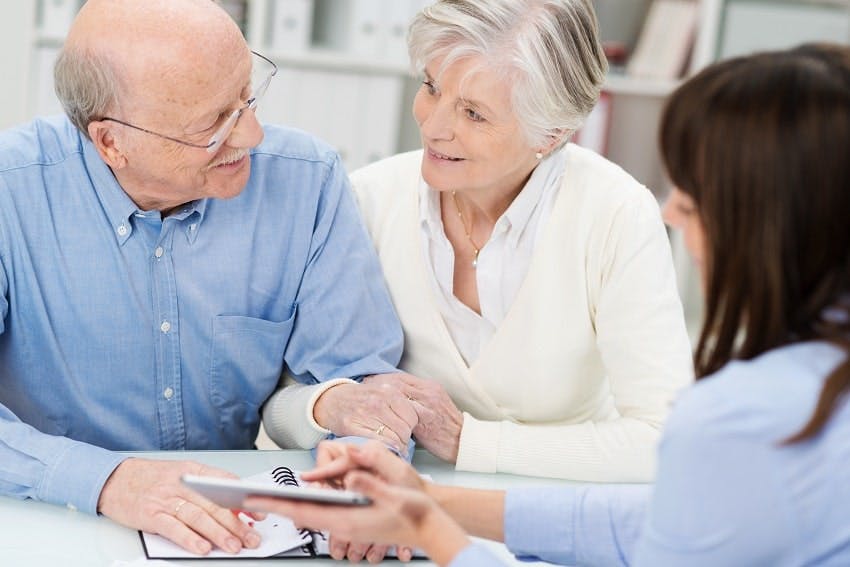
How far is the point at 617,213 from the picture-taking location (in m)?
1.82

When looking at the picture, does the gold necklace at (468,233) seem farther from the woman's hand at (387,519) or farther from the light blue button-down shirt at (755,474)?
the light blue button-down shirt at (755,474)

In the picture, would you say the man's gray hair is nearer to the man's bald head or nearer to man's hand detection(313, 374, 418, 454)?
the man's bald head

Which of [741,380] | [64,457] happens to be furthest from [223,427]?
[741,380]

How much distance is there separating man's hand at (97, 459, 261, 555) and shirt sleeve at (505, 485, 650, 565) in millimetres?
325

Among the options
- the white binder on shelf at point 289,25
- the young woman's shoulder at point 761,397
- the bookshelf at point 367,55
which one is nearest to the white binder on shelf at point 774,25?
the bookshelf at point 367,55

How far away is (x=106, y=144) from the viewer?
5.66ft

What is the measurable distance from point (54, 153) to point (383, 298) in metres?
0.55

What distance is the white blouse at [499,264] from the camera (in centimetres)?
189

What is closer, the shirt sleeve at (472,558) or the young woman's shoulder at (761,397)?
the young woman's shoulder at (761,397)

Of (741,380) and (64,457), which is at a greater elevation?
(741,380)

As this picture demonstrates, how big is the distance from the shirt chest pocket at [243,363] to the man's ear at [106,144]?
0.93 feet

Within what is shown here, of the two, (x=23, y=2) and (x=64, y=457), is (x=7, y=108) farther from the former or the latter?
(x=64, y=457)

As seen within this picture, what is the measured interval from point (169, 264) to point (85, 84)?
0.29 metres

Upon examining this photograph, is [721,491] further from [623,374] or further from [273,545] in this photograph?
[623,374]
